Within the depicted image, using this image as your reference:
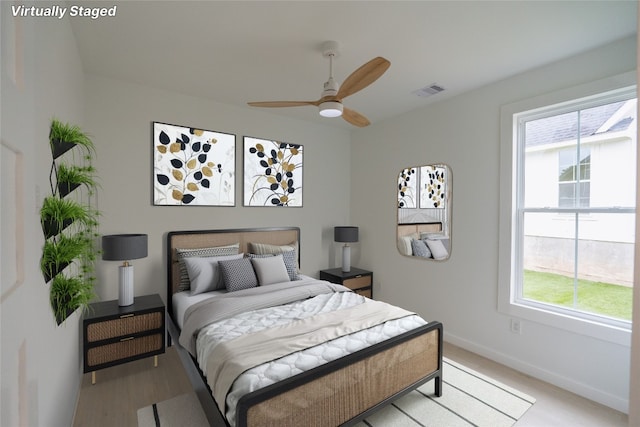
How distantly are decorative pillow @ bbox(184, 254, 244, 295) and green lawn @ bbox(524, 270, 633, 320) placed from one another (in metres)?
3.00

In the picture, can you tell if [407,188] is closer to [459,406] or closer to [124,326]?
[459,406]

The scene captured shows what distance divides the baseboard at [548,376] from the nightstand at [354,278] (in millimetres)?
1199

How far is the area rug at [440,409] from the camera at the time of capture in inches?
80.6

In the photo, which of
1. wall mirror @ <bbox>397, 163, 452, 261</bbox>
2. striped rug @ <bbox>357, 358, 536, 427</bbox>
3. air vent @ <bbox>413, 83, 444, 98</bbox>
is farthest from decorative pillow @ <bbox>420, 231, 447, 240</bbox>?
air vent @ <bbox>413, 83, 444, 98</bbox>

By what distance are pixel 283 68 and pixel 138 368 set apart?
2.99 meters

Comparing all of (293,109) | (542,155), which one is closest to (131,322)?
(293,109)

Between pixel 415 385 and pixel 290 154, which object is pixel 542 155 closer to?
pixel 415 385

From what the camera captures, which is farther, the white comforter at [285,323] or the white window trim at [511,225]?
the white window trim at [511,225]

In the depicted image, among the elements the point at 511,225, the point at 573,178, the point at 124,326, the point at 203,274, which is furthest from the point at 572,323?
the point at 124,326

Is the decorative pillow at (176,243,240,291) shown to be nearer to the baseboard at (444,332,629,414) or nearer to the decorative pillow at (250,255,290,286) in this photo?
the decorative pillow at (250,255,290,286)

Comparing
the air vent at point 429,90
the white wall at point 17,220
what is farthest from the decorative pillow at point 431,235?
the white wall at point 17,220

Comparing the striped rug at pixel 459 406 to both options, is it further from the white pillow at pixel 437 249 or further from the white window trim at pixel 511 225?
the white pillow at pixel 437 249

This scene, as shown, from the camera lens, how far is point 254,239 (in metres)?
3.71

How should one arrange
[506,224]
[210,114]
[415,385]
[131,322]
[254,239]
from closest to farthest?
[415,385]
[131,322]
[506,224]
[210,114]
[254,239]
